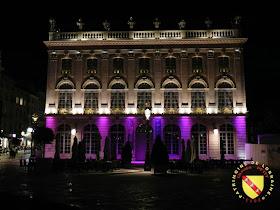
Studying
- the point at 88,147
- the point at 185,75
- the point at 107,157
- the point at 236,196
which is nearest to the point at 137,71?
the point at 185,75

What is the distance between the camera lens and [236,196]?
11258mm

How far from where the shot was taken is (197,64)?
34.3 meters

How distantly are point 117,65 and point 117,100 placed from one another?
419 centimetres

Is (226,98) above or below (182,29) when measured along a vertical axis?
below

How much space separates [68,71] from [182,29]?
14.1 meters

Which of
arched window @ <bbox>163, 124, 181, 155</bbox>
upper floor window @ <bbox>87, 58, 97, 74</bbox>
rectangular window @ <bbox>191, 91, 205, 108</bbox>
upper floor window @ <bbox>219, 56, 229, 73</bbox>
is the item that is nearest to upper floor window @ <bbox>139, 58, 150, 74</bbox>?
upper floor window @ <bbox>87, 58, 97, 74</bbox>

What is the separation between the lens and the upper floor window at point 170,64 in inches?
1348

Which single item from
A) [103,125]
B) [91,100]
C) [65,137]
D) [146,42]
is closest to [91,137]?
[103,125]

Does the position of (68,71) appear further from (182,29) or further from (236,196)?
(236,196)

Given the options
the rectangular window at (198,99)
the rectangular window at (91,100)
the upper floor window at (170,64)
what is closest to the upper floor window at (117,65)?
the rectangular window at (91,100)

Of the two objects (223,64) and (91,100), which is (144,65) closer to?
(91,100)

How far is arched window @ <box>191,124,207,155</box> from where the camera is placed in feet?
107

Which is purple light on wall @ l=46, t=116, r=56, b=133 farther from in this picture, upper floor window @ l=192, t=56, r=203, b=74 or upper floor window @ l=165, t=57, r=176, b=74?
upper floor window @ l=192, t=56, r=203, b=74

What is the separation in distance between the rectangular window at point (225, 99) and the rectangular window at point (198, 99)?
1.86m
